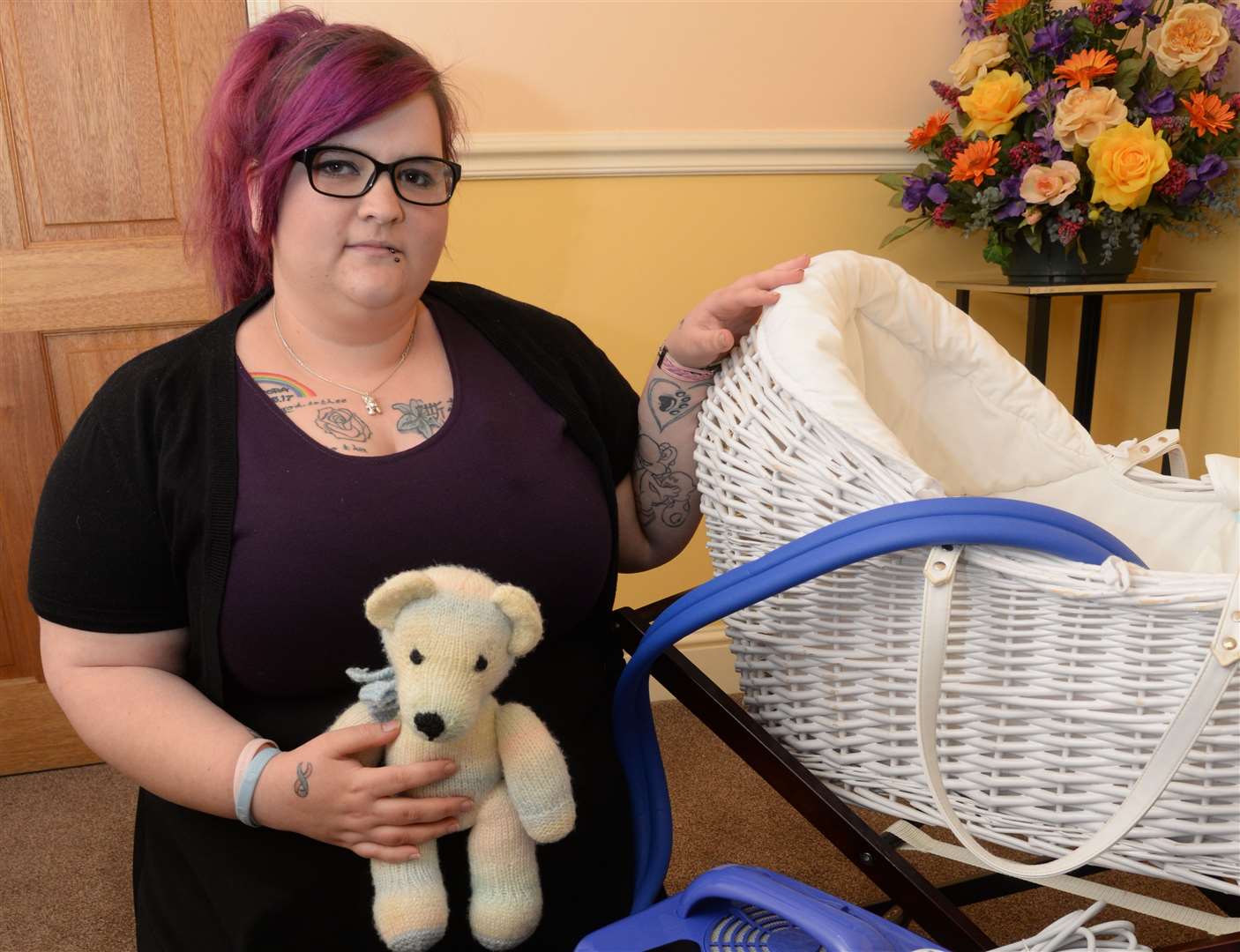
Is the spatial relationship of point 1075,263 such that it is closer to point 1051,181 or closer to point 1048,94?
point 1051,181

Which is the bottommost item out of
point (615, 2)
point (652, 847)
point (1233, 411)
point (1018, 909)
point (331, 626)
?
point (1018, 909)

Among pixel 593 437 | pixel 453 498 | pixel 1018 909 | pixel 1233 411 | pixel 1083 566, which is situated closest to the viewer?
pixel 1083 566

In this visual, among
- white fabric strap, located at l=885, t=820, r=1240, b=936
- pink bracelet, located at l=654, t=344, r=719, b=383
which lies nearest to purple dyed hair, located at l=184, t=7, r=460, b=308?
pink bracelet, located at l=654, t=344, r=719, b=383

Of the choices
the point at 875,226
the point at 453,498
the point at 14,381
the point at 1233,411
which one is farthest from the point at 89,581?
the point at 1233,411

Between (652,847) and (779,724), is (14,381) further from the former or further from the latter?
(779,724)

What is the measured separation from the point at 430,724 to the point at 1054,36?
1.65 meters

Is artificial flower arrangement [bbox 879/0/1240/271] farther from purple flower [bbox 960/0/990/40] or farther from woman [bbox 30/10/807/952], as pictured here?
woman [bbox 30/10/807/952]

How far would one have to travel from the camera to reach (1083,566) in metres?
0.65

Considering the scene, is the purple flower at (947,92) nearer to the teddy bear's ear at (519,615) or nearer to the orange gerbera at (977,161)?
the orange gerbera at (977,161)

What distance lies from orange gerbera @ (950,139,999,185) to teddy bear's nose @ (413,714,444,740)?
4.90 ft

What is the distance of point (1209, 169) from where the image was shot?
5.82 ft

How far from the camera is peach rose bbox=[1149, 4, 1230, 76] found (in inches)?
68.1

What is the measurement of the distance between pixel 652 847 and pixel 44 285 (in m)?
1.48

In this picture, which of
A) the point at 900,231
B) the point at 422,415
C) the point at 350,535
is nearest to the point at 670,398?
the point at 422,415
